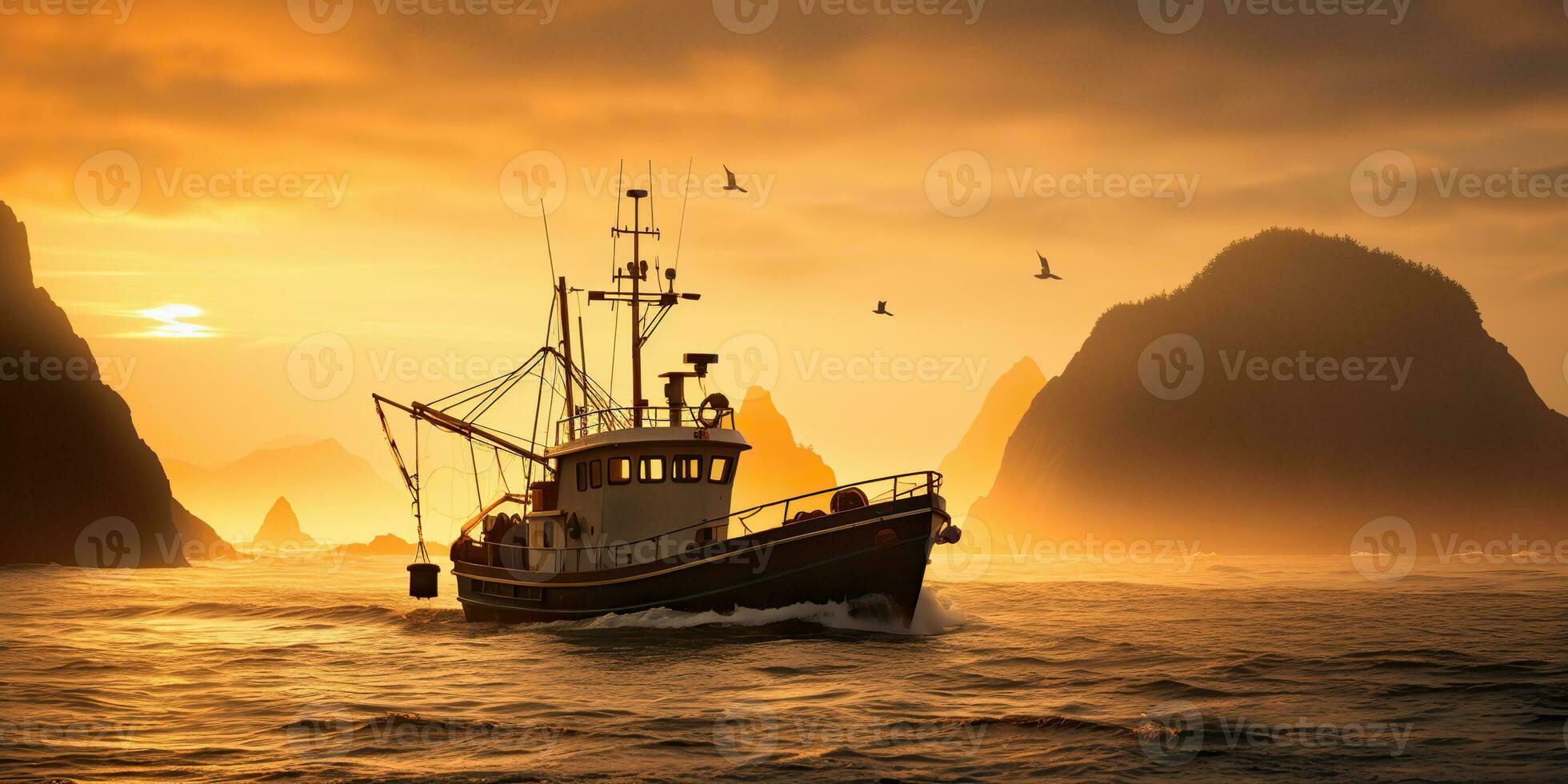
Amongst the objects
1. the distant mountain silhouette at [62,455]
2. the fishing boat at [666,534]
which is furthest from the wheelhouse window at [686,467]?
the distant mountain silhouette at [62,455]

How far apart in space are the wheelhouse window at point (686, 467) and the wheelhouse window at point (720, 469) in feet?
1.29

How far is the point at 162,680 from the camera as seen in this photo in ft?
101

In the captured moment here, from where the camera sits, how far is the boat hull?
35.9m

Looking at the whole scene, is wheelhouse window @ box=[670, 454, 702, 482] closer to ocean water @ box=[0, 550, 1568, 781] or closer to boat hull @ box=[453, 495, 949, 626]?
boat hull @ box=[453, 495, 949, 626]

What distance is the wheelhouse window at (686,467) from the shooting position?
39844 mm

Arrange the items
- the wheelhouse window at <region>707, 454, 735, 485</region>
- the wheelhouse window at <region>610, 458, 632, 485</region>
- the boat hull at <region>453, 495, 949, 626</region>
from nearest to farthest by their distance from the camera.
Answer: the boat hull at <region>453, 495, 949, 626</region> → the wheelhouse window at <region>610, 458, 632, 485</region> → the wheelhouse window at <region>707, 454, 735, 485</region>

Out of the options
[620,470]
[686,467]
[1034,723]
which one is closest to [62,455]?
[620,470]

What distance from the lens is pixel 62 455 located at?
15712 centimetres

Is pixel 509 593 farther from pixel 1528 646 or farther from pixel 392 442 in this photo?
pixel 1528 646

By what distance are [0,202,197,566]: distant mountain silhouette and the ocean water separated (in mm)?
117152

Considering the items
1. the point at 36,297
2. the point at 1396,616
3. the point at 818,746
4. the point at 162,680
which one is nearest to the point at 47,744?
the point at 162,680

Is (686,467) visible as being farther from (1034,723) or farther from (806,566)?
(1034,723)

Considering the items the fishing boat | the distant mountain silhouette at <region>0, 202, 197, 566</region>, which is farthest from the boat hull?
the distant mountain silhouette at <region>0, 202, 197, 566</region>

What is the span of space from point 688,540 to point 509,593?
8.25 m
